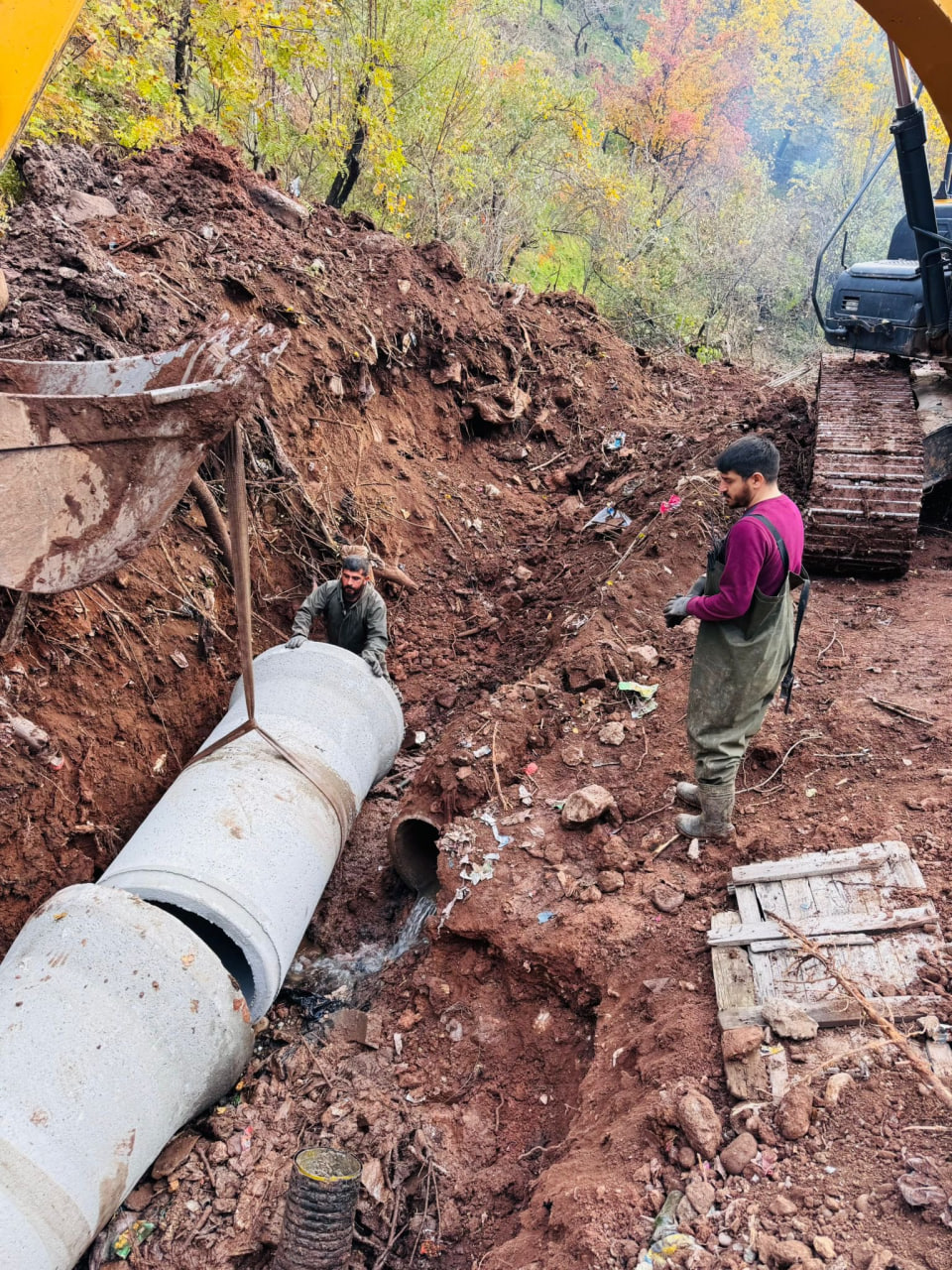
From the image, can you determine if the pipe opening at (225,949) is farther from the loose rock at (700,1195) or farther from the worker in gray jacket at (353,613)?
the loose rock at (700,1195)

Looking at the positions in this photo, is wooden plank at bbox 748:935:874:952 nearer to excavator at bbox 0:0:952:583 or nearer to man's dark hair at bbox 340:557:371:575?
excavator at bbox 0:0:952:583

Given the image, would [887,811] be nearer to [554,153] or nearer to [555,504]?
[555,504]

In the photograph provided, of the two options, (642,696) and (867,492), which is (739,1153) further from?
(867,492)

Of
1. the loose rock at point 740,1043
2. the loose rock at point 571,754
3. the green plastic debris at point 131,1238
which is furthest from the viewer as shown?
the loose rock at point 571,754

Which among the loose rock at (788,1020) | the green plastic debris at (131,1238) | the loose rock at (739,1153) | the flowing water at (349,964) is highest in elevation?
the loose rock at (788,1020)

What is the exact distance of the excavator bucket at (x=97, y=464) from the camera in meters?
2.58

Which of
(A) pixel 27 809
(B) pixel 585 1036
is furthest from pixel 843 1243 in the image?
(A) pixel 27 809

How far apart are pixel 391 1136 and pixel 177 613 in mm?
3344

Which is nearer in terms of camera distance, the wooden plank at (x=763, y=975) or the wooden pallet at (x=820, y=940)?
the wooden pallet at (x=820, y=940)

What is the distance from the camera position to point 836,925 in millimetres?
3227

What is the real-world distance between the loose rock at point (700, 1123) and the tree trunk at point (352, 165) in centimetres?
1107

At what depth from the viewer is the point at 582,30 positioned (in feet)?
119

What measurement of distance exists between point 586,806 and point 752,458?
76.3 inches

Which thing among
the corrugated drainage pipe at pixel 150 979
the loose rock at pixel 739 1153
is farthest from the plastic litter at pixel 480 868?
the loose rock at pixel 739 1153
